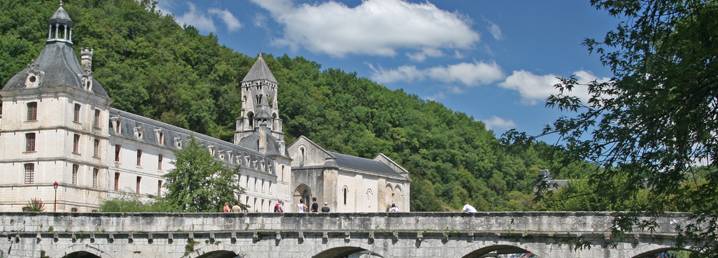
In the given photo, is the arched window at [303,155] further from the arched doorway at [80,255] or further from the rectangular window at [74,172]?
the arched doorway at [80,255]

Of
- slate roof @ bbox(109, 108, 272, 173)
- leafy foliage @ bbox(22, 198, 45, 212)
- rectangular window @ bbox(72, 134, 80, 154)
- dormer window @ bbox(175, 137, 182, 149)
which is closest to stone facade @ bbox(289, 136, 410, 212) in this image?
slate roof @ bbox(109, 108, 272, 173)

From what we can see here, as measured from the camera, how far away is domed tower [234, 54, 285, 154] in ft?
Answer: 320

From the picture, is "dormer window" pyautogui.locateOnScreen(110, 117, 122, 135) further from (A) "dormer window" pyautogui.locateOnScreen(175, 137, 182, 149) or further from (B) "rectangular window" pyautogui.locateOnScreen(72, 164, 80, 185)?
(A) "dormer window" pyautogui.locateOnScreen(175, 137, 182, 149)

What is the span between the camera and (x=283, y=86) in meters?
120

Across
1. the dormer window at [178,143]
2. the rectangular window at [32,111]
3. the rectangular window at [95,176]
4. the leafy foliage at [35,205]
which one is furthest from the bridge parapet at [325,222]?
the dormer window at [178,143]

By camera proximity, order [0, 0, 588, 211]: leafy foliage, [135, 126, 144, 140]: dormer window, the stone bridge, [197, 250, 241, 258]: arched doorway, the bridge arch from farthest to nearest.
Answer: [0, 0, 588, 211]: leafy foliage → [135, 126, 144, 140]: dormer window → the bridge arch → [197, 250, 241, 258]: arched doorway → the stone bridge

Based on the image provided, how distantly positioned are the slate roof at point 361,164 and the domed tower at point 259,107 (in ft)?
20.2

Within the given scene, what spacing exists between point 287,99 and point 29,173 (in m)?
60.1

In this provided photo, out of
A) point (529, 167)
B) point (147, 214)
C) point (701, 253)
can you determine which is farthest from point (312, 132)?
point (701, 253)

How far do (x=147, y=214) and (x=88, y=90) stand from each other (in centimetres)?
2435

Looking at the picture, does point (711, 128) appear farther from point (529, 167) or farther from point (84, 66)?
point (529, 167)

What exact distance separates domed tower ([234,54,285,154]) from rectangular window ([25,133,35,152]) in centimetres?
3741

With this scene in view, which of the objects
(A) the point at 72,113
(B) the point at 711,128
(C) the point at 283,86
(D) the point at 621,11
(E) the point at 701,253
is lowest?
(E) the point at 701,253

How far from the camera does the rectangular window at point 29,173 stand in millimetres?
57525
